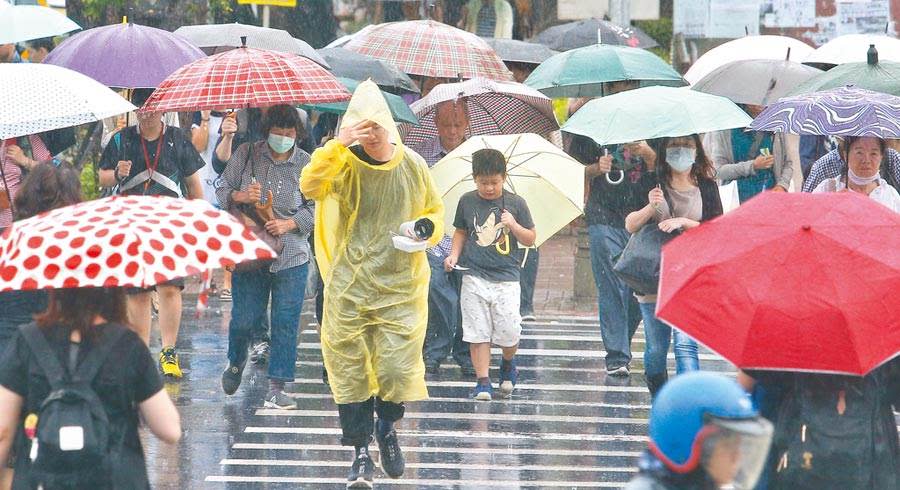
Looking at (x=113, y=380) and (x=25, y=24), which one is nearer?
(x=113, y=380)

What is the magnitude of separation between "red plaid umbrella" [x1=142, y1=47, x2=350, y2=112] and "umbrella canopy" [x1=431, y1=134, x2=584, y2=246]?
136 cm

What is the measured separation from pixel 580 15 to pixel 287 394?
37.8 feet

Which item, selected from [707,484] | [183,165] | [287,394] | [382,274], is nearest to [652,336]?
[382,274]

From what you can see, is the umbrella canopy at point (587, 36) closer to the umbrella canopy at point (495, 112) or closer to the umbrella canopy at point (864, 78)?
the umbrella canopy at point (495, 112)

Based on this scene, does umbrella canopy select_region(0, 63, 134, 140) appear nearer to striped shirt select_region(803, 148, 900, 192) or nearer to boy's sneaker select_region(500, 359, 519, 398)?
boy's sneaker select_region(500, 359, 519, 398)

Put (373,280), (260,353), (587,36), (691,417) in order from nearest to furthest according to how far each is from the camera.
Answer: (691,417) < (373,280) < (260,353) < (587,36)

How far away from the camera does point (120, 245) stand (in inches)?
180

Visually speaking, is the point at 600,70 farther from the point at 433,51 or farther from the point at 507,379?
the point at 507,379

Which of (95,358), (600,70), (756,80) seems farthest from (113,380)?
(600,70)

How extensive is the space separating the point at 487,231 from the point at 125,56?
2630mm

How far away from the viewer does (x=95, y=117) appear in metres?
7.69

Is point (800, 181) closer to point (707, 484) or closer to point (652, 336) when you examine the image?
point (652, 336)

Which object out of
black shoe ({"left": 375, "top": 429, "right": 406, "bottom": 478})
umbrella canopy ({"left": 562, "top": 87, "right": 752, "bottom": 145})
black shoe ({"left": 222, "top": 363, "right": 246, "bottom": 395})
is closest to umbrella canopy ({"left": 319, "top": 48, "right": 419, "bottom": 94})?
black shoe ({"left": 222, "top": 363, "right": 246, "bottom": 395})

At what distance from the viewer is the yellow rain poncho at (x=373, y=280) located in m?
7.46
